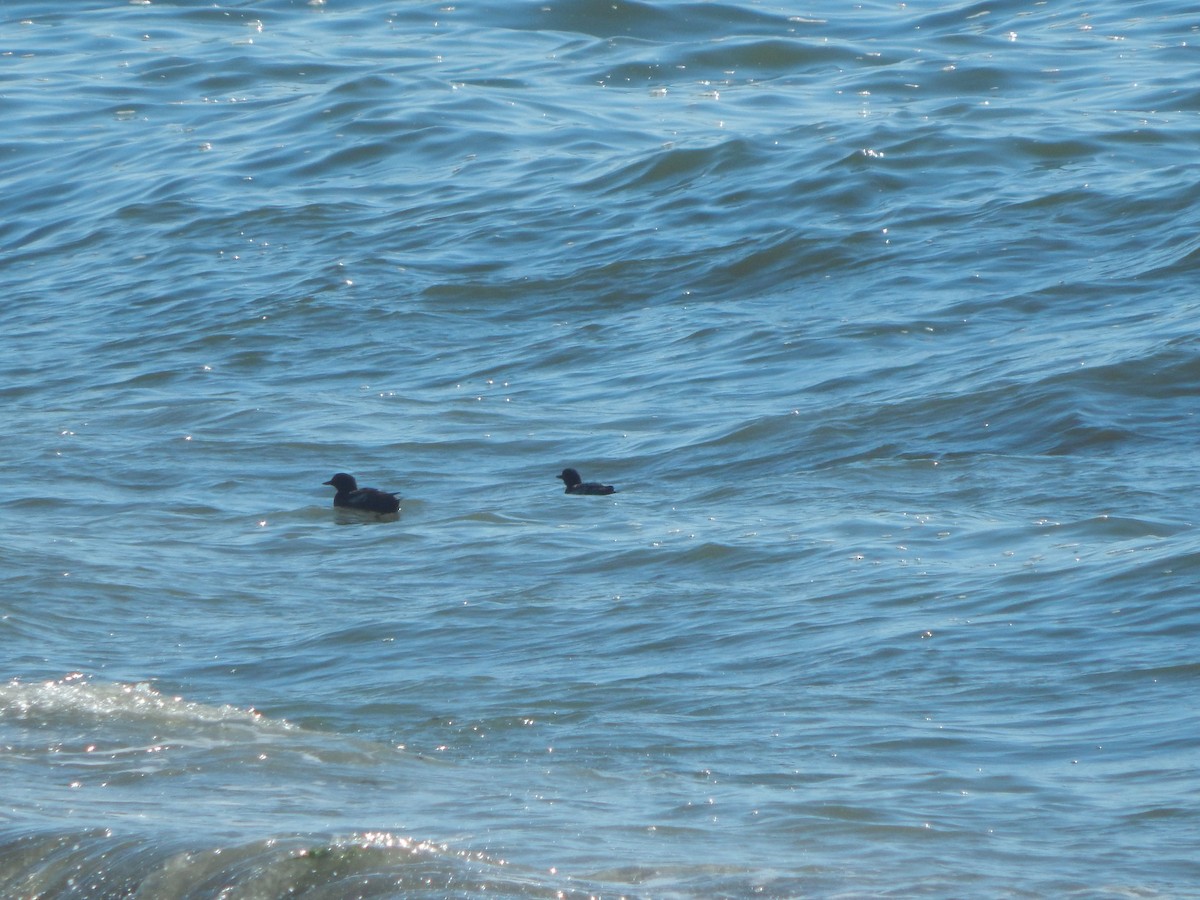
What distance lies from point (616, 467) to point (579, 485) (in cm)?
54

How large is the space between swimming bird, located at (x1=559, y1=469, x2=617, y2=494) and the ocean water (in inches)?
3.6

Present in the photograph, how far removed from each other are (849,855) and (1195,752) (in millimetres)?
1097

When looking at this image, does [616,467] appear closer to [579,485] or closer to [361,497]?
[579,485]

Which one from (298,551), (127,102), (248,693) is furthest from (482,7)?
(248,693)

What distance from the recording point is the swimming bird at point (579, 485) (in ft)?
28.1

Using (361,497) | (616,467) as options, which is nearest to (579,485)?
(616,467)

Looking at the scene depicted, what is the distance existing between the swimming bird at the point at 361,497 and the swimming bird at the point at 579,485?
779 millimetres

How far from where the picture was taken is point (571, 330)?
11656mm

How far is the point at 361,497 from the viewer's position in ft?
28.0

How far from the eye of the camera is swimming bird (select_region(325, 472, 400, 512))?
843 cm

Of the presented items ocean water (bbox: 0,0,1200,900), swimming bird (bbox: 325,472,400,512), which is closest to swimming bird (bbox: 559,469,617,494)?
ocean water (bbox: 0,0,1200,900)

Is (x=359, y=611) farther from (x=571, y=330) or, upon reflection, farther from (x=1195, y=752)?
(x=571, y=330)

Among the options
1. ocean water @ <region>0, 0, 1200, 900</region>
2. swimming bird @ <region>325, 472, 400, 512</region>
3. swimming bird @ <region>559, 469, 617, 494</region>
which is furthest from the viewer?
swimming bird @ <region>559, 469, 617, 494</region>

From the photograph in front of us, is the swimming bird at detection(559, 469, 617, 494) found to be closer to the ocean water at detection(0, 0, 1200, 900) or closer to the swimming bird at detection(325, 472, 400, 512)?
the ocean water at detection(0, 0, 1200, 900)
